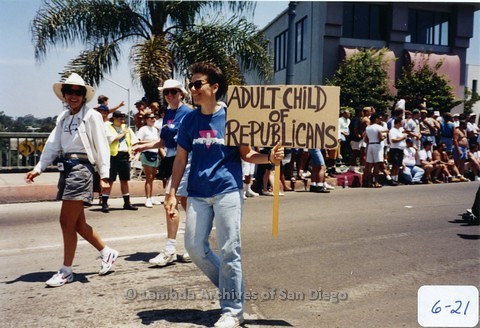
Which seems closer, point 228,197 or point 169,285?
point 228,197

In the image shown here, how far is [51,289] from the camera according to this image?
436 cm

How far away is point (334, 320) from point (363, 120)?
9.57 meters

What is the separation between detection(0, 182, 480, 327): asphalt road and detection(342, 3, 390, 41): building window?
17.4 m

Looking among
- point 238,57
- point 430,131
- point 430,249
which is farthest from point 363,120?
point 430,249

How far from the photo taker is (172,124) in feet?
16.6

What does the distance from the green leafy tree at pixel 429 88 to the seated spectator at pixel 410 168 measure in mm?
10172

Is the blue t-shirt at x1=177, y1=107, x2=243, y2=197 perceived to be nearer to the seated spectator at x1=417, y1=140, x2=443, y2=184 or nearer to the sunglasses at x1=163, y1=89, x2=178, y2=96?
the sunglasses at x1=163, y1=89, x2=178, y2=96

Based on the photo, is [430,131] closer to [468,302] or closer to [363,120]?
[363,120]

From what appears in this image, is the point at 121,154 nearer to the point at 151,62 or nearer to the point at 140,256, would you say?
the point at 140,256

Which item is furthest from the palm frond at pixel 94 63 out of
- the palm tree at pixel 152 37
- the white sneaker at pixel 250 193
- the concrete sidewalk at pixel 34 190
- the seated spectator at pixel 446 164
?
the seated spectator at pixel 446 164

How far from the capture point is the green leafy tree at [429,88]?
22.0 metres

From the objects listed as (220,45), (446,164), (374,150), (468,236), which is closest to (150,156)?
(468,236)

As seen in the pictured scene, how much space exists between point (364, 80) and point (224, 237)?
60.4 ft

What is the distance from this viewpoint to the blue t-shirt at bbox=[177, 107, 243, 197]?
3461 millimetres
